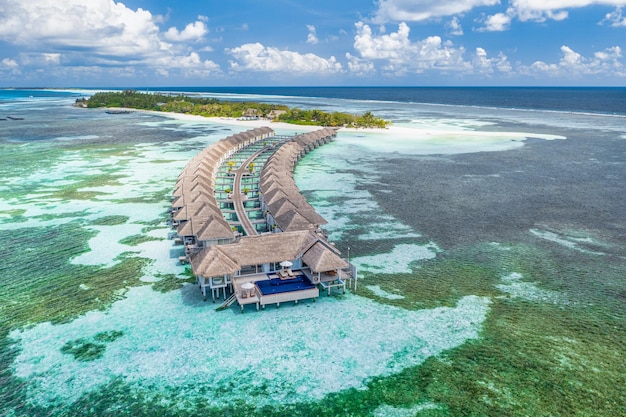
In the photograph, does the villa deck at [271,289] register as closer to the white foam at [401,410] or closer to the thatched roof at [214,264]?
the thatched roof at [214,264]

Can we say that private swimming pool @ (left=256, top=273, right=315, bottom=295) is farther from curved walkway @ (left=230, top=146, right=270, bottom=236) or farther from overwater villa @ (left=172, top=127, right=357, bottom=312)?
curved walkway @ (left=230, top=146, right=270, bottom=236)

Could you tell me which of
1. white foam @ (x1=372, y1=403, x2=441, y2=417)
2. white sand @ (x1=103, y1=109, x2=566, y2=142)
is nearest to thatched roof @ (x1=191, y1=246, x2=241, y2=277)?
white foam @ (x1=372, y1=403, x2=441, y2=417)

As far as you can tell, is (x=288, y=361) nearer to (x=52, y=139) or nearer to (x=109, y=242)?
(x=109, y=242)

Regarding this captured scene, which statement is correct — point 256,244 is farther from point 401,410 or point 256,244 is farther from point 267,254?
point 401,410

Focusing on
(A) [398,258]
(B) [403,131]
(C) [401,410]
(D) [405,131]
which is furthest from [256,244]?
(D) [405,131]

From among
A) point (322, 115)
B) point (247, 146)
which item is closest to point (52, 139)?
point (247, 146)
